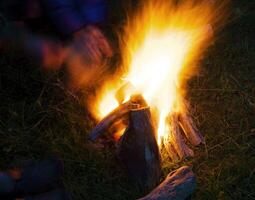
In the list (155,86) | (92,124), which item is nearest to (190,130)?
(155,86)

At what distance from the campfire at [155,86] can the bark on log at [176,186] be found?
17 centimetres

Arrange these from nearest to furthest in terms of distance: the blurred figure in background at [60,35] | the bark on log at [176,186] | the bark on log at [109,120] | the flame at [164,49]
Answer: the bark on log at [176,186] < the bark on log at [109,120] < the flame at [164,49] < the blurred figure in background at [60,35]

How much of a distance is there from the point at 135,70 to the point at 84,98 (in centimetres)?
50

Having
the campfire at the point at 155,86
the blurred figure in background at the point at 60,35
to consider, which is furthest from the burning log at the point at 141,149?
the blurred figure in background at the point at 60,35

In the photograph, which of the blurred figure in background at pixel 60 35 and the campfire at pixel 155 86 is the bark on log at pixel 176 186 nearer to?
the campfire at pixel 155 86

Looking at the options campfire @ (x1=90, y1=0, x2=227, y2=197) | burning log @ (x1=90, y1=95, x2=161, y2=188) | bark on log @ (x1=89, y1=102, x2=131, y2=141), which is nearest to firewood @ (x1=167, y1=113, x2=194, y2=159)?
campfire @ (x1=90, y1=0, x2=227, y2=197)

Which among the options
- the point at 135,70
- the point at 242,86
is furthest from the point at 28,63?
the point at 242,86

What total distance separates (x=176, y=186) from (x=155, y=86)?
1.01m

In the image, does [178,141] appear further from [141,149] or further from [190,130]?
[141,149]

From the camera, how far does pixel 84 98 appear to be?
13.5 ft

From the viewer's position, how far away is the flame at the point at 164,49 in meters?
3.97

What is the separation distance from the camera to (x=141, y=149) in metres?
3.43

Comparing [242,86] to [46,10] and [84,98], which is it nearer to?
[84,98]

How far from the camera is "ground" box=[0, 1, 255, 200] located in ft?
11.5
